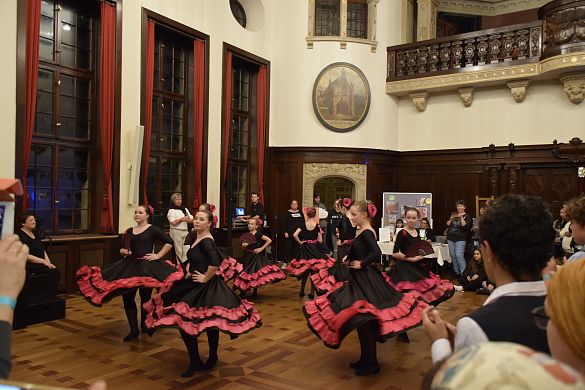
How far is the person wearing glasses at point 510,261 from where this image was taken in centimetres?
170

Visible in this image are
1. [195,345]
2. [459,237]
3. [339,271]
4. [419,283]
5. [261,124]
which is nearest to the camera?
[195,345]

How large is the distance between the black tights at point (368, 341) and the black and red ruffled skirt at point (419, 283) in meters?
1.05

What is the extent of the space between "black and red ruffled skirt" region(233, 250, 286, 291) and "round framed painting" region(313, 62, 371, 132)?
6363mm

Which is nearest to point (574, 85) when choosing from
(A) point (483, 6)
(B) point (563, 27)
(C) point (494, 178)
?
(B) point (563, 27)

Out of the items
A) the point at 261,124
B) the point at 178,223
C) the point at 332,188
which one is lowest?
the point at 178,223

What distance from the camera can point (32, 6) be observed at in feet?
26.2

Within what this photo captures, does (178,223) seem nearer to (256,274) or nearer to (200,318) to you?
(256,274)

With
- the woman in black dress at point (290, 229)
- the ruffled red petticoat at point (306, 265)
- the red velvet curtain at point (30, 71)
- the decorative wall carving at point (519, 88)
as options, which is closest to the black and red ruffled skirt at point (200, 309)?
the ruffled red petticoat at point (306, 265)

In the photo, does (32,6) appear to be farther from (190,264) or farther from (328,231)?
(328,231)

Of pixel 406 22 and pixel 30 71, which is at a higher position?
pixel 406 22

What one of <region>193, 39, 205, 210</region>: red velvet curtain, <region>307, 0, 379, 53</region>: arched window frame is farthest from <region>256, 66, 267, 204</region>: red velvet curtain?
<region>193, 39, 205, 210</region>: red velvet curtain

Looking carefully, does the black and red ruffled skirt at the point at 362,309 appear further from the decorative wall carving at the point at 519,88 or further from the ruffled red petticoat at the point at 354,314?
the decorative wall carving at the point at 519,88

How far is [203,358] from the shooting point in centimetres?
532

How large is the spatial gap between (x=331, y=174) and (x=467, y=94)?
4.27 m
